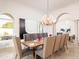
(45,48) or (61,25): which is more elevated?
(61,25)

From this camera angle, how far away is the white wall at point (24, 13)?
699cm

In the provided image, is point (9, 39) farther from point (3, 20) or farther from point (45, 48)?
point (45, 48)

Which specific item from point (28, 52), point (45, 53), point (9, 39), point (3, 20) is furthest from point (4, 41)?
point (45, 53)

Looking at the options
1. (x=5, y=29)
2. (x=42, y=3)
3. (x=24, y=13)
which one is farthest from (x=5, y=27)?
(x=42, y=3)

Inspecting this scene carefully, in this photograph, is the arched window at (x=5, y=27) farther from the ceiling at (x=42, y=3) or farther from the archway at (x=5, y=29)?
the ceiling at (x=42, y=3)

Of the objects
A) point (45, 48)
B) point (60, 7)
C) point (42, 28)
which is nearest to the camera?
point (45, 48)

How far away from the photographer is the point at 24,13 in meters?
7.88

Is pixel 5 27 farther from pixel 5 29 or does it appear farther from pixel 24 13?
pixel 24 13

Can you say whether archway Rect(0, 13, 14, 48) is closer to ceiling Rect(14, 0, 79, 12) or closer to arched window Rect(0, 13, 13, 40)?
arched window Rect(0, 13, 13, 40)

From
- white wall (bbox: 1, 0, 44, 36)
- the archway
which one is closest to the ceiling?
white wall (bbox: 1, 0, 44, 36)

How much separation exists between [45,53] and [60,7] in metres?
5.55

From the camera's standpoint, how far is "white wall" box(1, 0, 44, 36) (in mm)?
6988

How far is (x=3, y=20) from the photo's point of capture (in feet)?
28.7

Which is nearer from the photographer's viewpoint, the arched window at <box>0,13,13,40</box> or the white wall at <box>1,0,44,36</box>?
the white wall at <box>1,0,44,36</box>
